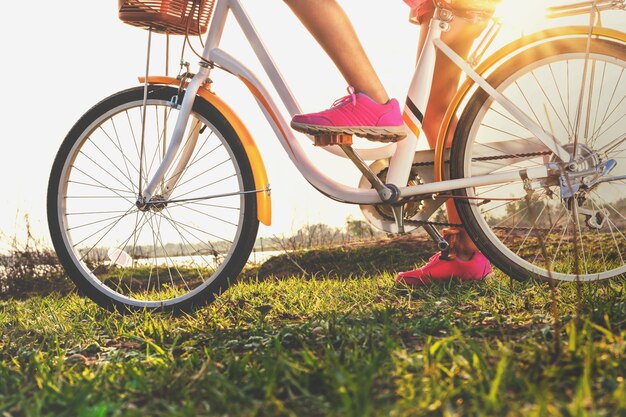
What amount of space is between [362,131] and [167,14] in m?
1.01

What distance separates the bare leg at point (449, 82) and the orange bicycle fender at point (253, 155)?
0.82 metres

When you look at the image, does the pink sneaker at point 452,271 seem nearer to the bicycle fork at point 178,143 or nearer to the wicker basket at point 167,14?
the bicycle fork at point 178,143

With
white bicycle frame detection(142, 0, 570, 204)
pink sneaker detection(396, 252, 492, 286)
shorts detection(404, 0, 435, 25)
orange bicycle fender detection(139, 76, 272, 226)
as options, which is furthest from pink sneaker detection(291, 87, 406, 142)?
pink sneaker detection(396, 252, 492, 286)

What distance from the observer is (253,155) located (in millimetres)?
2818

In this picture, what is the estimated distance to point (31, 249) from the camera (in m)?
5.71

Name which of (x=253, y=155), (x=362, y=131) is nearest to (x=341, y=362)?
(x=362, y=131)

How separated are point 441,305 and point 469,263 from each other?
0.56m

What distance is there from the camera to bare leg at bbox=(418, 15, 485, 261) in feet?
9.30

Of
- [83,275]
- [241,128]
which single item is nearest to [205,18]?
[241,128]

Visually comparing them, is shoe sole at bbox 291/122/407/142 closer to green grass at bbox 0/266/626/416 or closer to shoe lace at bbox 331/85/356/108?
shoe lace at bbox 331/85/356/108

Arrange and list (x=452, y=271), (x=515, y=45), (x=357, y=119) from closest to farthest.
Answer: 1. (x=357, y=119)
2. (x=515, y=45)
3. (x=452, y=271)

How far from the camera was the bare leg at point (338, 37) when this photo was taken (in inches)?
102

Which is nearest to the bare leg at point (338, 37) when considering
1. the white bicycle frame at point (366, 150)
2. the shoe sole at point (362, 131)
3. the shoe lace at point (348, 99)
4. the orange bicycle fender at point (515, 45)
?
the shoe lace at point (348, 99)

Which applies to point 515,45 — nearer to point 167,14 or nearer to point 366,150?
point 366,150
